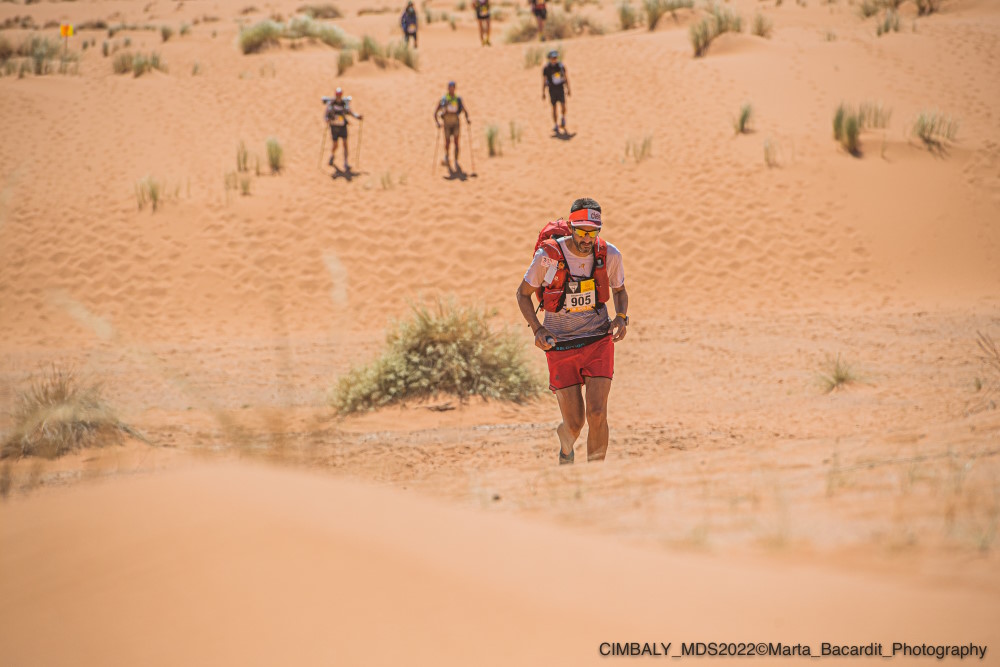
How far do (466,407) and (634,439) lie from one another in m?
2.00

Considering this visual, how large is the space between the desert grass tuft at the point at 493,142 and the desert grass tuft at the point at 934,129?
8765 mm

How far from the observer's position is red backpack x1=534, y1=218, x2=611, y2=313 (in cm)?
547

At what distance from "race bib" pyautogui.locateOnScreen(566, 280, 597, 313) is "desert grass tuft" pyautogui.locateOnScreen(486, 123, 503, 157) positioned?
13.2m

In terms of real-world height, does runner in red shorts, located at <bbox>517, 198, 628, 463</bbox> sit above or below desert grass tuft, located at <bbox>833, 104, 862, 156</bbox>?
below

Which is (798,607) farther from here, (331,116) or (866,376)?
(331,116)

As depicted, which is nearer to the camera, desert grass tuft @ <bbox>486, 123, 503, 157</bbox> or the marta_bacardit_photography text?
the marta_bacardit_photography text

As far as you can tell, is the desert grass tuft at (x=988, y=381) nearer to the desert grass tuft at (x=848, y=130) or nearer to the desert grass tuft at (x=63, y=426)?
the desert grass tuft at (x=63, y=426)

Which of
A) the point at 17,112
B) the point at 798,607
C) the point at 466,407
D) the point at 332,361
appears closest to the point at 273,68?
the point at 17,112

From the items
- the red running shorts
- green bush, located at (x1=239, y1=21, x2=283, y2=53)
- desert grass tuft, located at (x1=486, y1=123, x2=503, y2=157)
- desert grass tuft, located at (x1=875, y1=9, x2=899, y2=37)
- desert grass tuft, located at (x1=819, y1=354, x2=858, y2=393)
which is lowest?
desert grass tuft, located at (x1=819, y1=354, x2=858, y2=393)

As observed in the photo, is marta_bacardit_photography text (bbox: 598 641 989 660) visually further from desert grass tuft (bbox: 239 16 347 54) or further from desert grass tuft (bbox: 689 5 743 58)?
desert grass tuft (bbox: 239 16 347 54)

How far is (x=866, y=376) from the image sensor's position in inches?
375

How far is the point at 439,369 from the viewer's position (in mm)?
9156

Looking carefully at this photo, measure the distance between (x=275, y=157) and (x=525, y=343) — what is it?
10327 mm

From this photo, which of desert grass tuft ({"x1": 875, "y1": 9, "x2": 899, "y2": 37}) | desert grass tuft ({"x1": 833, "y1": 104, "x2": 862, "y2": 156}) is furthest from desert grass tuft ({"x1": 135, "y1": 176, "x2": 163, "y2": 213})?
desert grass tuft ({"x1": 875, "y1": 9, "x2": 899, "y2": 37})
